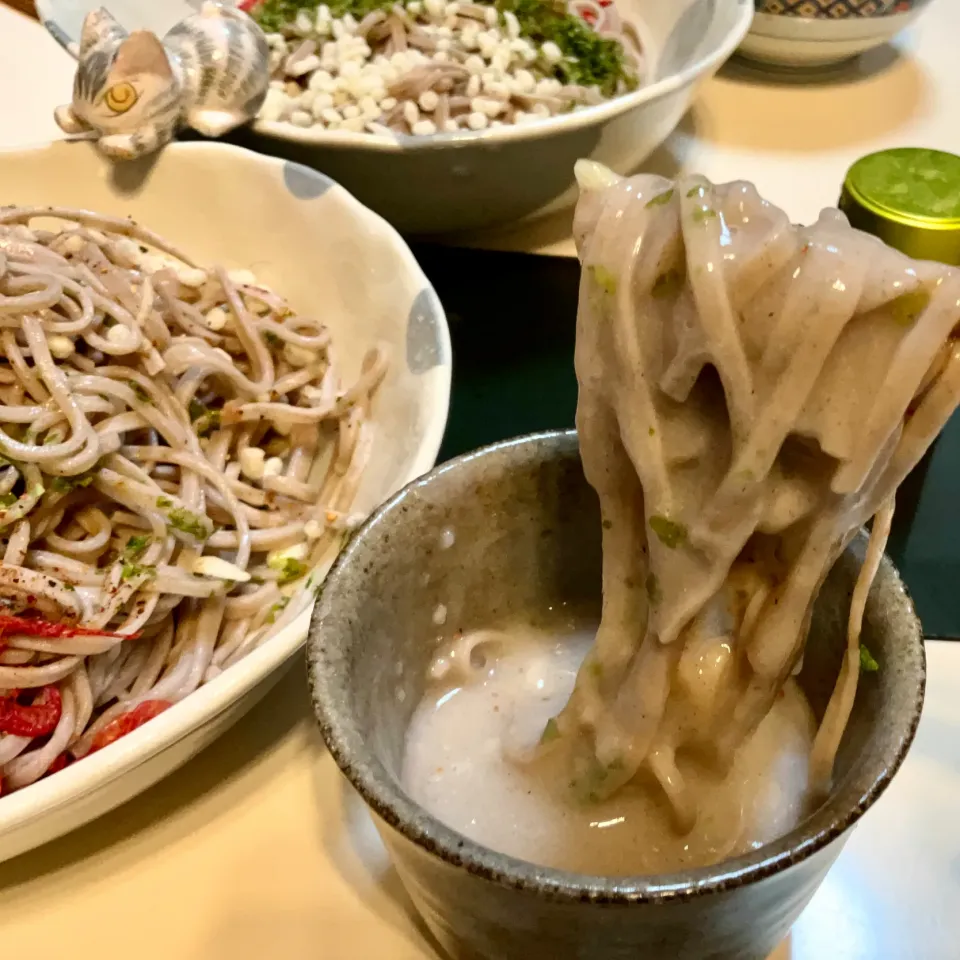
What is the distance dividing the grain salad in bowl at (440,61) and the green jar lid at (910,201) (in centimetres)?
44

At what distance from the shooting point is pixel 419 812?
0.45 m

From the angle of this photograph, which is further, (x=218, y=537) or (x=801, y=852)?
(x=218, y=537)

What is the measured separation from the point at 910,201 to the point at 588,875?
67 cm

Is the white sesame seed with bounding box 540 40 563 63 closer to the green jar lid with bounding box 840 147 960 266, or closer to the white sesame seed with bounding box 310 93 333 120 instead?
the white sesame seed with bounding box 310 93 333 120

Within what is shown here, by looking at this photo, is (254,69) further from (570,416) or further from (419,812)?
(419,812)

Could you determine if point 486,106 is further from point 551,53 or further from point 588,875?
point 588,875

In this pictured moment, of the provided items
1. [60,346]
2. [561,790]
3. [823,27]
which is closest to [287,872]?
[561,790]

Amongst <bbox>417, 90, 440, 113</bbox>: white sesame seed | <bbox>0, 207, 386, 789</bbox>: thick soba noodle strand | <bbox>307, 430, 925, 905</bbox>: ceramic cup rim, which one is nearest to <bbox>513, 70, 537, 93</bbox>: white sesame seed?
<bbox>417, 90, 440, 113</bbox>: white sesame seed

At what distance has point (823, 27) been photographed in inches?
55.2

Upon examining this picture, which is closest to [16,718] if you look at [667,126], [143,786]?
[143,786]

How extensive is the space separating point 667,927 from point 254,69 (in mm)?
923

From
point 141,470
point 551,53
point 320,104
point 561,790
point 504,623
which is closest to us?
point 561,790

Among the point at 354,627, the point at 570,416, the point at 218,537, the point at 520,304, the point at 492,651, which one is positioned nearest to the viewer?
the point at 354,627

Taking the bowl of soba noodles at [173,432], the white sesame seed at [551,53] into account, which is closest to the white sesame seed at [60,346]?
the bowl of soba noodles at [173,432]
